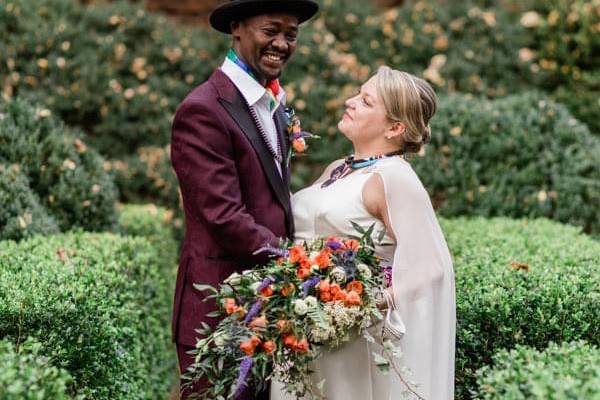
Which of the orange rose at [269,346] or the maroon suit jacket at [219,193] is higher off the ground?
the maroon suit jacket at [219,193]

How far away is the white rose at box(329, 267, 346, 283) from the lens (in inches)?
134

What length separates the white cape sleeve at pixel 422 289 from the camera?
11.9 ft

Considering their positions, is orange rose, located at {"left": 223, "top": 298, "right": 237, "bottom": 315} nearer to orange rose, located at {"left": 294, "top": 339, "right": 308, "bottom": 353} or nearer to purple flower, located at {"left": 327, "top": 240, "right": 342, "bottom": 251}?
orange rose, located at {"left": 294, "top": 339, "right": 308, "bottom": 353}

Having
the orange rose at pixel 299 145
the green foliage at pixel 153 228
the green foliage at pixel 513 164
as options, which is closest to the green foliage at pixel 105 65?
the green foliage at pixel 153 228

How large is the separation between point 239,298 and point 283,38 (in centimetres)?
133

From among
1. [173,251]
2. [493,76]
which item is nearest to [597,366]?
[173,251]

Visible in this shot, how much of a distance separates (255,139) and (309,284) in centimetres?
86

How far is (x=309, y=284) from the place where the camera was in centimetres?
335

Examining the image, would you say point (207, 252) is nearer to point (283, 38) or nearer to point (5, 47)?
point (283, 38)

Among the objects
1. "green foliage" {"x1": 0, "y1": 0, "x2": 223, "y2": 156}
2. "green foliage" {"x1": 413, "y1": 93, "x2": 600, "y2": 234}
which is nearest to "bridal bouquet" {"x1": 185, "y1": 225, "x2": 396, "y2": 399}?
"green foliage" {"x1": 413, "y1": 93, "x2": 600, "y2": 234}

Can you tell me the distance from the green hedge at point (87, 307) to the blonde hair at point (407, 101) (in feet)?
5.60

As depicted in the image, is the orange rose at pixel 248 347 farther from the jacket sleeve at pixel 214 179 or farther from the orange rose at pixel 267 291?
the jacket sleeve at pixel 214 179

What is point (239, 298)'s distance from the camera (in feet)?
11.0

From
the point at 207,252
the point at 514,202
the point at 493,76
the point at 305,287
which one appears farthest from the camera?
the point at 493,76
